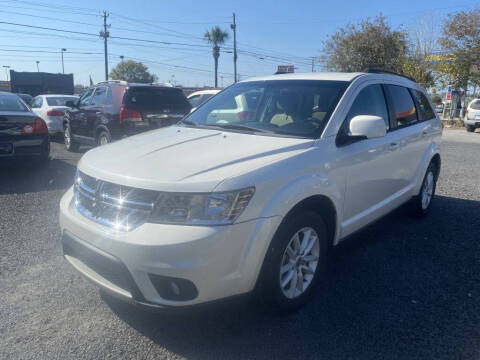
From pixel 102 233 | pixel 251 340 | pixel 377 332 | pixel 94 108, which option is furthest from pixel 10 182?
pixel 377 332

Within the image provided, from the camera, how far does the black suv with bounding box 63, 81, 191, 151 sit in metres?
7.83

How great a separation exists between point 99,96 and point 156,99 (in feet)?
4.81

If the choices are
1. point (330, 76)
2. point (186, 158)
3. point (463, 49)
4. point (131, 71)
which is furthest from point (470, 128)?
point (131, 71)

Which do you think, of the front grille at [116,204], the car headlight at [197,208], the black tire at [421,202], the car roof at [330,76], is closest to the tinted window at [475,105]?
the black tire at [421,202]

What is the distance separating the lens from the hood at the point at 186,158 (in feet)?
7.77

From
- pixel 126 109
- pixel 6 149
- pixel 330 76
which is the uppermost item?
pixel 330 76

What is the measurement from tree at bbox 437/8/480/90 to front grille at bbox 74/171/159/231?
81.5ft

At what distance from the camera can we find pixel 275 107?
367cm

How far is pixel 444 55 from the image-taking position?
2372 cm

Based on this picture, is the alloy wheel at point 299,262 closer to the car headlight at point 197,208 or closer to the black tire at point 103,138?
the car headlight at point 197,208

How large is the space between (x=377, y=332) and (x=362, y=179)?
4.23ft

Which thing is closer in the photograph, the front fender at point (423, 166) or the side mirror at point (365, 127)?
the side mirror at point (365, 127)

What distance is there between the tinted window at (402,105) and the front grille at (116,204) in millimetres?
2996

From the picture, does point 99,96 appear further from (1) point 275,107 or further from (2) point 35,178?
(1) point 275,107
